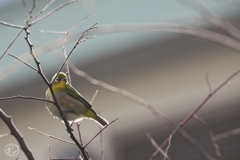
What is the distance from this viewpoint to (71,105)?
3.34 meters

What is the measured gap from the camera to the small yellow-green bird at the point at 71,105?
329 centimetres

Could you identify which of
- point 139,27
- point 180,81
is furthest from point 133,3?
point 139,27

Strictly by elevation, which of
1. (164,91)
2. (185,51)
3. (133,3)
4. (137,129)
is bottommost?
(137,129)

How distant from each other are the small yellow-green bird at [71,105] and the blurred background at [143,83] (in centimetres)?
308

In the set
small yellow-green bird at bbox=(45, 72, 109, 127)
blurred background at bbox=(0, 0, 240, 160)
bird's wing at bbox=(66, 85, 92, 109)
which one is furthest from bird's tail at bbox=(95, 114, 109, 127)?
blurred background at bbox=(0, 0, 240, 160)

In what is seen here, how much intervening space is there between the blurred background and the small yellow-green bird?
3084mm

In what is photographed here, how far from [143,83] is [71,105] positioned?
3.60 meters

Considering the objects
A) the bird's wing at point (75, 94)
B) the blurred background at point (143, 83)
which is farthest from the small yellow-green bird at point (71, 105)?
the blurred background at point (143, 83)

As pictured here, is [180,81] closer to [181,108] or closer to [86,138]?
[181,108]

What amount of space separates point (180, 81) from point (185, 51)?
45 cm

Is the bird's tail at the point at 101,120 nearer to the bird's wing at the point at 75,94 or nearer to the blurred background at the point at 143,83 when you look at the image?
the bird's wing at the point at 75,94

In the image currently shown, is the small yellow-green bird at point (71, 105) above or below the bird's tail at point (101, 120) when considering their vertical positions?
above

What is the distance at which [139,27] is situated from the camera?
109 inches

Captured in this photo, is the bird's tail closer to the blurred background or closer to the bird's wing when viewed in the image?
the bird's wing
